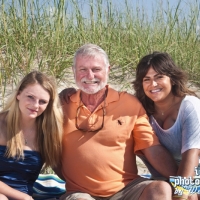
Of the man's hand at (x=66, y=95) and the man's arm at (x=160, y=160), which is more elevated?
the man's hand at (x=66, y=95)

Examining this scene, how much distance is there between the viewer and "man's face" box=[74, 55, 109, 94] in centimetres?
317

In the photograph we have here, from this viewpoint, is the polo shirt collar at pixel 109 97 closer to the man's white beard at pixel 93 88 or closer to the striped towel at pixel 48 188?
the man's white beard at pixel 93 88

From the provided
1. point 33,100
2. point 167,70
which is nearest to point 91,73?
point 33,100

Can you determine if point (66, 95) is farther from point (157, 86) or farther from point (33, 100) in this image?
point (157, 86)

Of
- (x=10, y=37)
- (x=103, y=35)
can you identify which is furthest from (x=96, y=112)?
(x=103, y=35)

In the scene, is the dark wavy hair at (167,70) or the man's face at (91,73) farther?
the dark wavy hair at (167,70)

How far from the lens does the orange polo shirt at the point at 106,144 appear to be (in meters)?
3.04

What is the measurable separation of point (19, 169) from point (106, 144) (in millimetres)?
603

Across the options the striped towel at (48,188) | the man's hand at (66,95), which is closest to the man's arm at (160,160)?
the man's hand at (66,95)

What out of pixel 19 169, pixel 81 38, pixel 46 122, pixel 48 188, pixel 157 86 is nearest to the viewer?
pixel 19 169

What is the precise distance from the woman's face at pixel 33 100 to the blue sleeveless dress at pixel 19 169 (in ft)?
0.86

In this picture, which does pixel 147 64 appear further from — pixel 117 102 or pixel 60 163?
pixel 60 163

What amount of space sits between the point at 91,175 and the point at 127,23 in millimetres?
4054

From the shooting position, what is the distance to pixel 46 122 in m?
3.12
